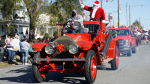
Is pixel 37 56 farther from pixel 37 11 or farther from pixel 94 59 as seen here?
pixel 37 11

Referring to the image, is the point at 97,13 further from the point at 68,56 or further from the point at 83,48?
the point at 83,48

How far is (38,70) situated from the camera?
703cm

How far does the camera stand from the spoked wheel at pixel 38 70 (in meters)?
6.95

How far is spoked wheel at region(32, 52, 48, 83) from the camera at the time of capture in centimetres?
695

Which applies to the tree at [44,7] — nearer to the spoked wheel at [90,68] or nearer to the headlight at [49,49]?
the headlight at [49,49]

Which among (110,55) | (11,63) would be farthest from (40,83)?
(11,63)

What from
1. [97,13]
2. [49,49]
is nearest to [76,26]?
[49,49]

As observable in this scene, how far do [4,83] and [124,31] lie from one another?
11.7m

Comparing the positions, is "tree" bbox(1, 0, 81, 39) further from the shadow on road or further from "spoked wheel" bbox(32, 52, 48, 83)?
"spoked wheel" bbox(32, 52, 48, 83)

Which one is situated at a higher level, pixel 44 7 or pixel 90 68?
pixel 44 7

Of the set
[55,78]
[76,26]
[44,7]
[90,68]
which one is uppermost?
[44,7]

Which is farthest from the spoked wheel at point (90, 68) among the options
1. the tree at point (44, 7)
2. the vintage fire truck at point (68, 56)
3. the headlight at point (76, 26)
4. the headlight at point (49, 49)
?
the tree at point (44, 7)

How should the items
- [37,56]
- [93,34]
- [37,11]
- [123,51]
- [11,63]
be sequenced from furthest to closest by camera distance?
[37,11] → [123,51] → [11,63] → [93,34] → [37,56]

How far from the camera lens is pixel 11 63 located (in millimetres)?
13609
